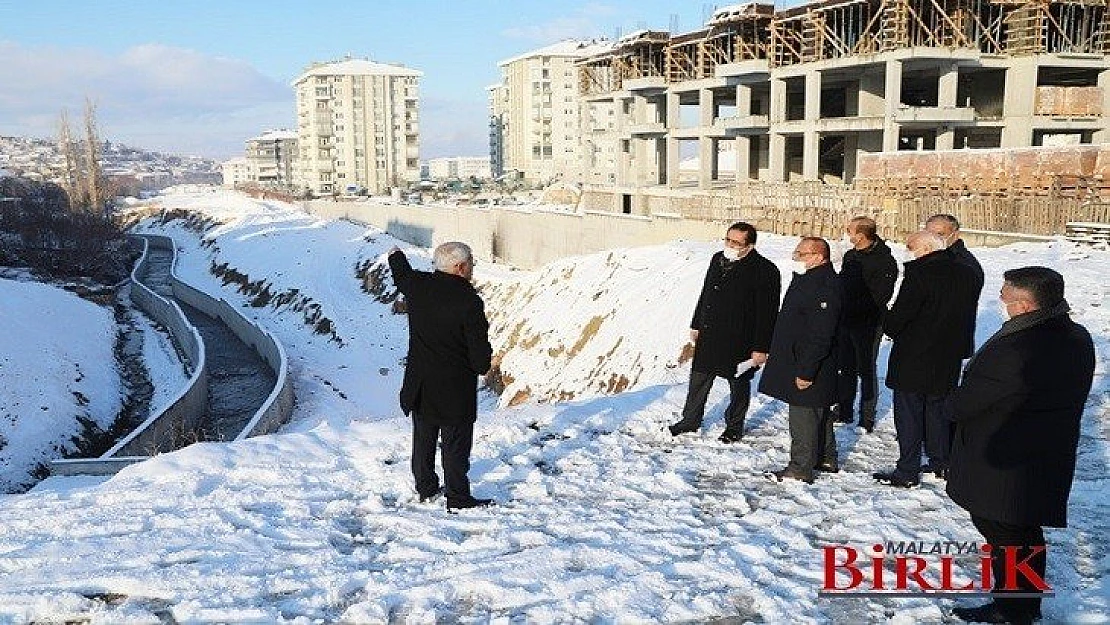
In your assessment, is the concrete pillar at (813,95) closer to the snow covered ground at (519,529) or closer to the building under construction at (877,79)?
the building under construction at (877,79)

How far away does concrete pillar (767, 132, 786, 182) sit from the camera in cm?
4047

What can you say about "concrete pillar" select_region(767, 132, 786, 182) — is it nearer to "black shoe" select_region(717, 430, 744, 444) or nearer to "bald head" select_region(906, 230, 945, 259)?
"black shoe" select_region(717, 430, 744, 444)

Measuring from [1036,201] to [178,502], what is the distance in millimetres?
18750

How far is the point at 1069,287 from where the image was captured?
1259 cm

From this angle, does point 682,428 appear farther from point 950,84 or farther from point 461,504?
point 950,84

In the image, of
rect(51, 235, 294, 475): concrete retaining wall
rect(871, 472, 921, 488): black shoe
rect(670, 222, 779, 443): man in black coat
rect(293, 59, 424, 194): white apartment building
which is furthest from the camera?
rect(293, 59, 424, 194): white apartment building

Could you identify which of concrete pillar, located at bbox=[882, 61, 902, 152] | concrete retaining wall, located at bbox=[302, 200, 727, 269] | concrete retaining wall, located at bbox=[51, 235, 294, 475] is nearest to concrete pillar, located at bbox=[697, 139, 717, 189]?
concrete pillar, located at bbox=[882, 61, 902, 152]

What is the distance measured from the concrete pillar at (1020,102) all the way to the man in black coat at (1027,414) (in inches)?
1399

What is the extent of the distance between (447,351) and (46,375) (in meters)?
21.9

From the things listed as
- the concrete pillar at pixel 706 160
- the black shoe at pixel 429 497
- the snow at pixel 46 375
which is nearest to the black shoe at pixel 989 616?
the black shoe at pixel 429 497

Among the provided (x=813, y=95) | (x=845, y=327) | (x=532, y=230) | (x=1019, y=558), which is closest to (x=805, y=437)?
(x=845, y=327)

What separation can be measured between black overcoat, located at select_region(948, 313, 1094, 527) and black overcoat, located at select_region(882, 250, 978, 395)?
6.02 ft

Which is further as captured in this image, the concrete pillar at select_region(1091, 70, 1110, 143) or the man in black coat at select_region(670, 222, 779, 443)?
the concrete pillar at select_region(1091, 70, 1110, 143)

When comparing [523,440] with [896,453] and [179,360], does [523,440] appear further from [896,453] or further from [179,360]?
[179,360]
